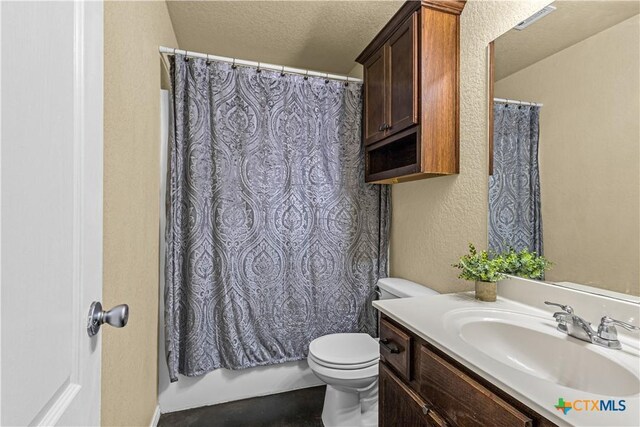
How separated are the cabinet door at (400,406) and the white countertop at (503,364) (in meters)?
0.22

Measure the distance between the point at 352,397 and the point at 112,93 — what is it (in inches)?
70.2

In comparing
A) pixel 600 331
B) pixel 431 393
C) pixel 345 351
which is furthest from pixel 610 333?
pixel 345 351

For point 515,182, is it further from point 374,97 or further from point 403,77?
point 374,97

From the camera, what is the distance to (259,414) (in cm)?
185

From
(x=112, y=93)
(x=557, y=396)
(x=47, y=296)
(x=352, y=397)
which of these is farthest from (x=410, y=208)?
(x=47, y=296)

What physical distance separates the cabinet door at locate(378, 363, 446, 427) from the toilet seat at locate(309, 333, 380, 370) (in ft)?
1.05

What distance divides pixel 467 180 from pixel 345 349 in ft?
3.66

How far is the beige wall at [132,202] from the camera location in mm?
991

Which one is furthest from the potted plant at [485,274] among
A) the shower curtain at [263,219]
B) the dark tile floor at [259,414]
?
the dark tile floor at [259,414]

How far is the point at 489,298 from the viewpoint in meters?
1.28

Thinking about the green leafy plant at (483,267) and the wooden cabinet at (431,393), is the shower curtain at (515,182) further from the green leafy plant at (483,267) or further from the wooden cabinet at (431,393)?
the wooden cabinet at (431,393)

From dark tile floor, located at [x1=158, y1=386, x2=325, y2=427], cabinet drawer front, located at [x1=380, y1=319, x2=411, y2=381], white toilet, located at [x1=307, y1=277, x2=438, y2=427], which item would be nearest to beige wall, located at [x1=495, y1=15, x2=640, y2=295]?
cabinet drawer front, located at [x1=380, y1=319, x2=411, y2=381]

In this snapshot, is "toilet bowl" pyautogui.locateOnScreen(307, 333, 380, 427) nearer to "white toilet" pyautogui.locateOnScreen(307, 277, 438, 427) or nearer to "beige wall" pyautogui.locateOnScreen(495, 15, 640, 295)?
"white toilet" pyautogui.locateOnScreen(307, 277, 438, 427)

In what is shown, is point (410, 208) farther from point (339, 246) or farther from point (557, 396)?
point (557, 396)
